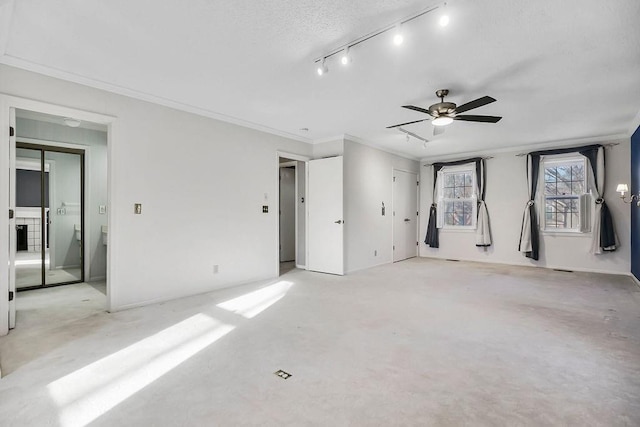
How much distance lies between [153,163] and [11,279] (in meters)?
1.69

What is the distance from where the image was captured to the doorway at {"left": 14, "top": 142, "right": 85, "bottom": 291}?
4422 mm

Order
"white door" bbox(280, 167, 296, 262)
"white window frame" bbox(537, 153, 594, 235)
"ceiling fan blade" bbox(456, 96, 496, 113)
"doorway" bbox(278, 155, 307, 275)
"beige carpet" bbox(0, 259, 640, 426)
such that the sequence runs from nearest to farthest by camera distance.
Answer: "beige carpet" bbox(0, 259, 640, 426) < "ceiling fan blade" bbox(456, 96, 496, 113) < "white window frame" bbox(537, 153, 594, 235) < "doorway" bbox(278, 155, 307, 275) < "white door" bbox(280, 167, 296, 262)

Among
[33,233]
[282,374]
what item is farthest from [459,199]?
[33,233]

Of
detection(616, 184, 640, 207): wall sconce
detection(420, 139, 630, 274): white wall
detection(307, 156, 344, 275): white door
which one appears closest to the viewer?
detection(616, 184, 640, 207): wall sconce

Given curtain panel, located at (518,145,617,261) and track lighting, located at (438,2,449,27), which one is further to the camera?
curtain panel, located at (518,145,617,261)

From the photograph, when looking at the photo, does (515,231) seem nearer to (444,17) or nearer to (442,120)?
(442,120)

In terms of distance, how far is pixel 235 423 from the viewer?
161 centimetres

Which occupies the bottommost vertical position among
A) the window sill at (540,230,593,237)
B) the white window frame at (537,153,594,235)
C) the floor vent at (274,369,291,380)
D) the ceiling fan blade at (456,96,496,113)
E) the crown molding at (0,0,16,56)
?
the floor vent at (274,369,291,380)

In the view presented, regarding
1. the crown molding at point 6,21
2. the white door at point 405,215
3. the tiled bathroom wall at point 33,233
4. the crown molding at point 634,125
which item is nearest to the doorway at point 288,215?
the white door at point 405,215

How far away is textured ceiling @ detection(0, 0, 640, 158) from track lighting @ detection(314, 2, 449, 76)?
2.1 inches

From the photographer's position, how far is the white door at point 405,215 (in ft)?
22.4

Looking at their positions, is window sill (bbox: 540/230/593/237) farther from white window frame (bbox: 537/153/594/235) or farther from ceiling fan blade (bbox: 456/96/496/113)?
ceiling fan blade (bbox: 456/96/496/113)

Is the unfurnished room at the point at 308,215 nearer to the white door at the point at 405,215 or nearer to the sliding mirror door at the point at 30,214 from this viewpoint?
the sliding mirror door at the point at 30,214

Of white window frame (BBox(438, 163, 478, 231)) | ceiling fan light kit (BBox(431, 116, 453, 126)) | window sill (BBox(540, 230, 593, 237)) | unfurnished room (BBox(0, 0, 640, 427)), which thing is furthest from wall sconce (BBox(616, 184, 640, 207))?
ceiling fan light kit (BBox(431, 116, 453, 126))
